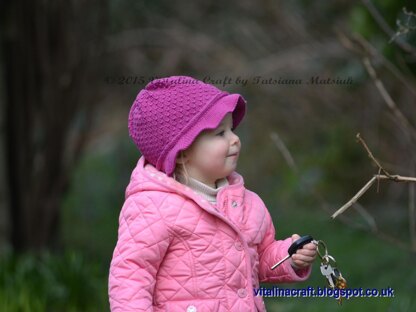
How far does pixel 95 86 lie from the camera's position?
6.99 m

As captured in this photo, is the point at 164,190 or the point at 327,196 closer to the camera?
the point at 164,190

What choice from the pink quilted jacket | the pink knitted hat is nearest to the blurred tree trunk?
the pink knitted hat

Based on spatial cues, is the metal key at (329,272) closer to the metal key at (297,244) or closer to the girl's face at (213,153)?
the metal key at (297,244)

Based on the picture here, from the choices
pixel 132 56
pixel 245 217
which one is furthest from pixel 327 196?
pixel 245 217

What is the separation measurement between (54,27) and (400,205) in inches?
167

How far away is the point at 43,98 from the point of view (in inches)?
266

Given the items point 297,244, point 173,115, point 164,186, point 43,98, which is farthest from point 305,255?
point 43,98

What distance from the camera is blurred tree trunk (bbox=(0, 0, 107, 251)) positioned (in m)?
6.59

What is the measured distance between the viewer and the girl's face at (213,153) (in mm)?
2898

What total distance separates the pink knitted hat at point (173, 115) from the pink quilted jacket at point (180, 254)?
102 mm

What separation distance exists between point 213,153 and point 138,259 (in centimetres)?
43

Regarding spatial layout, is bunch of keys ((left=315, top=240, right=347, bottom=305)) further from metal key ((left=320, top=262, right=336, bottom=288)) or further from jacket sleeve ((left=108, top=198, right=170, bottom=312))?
jacket sleeve ((left=108, top=198, right=170, bottom=312))

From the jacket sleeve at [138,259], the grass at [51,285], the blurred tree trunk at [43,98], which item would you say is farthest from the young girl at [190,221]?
the blurred tree trunk at [43,98]

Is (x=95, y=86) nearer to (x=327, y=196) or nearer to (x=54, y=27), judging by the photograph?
(x=54, y=27)
